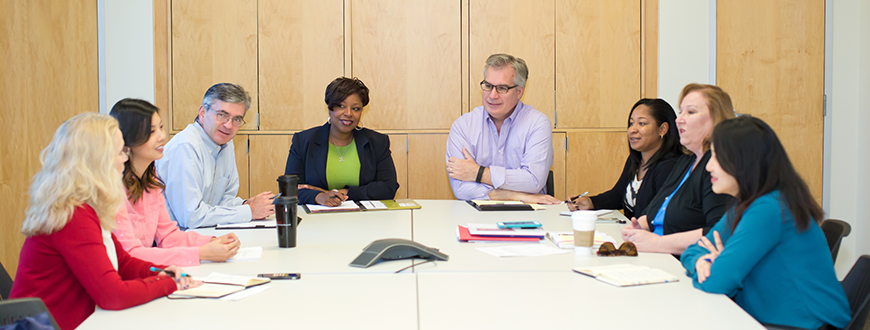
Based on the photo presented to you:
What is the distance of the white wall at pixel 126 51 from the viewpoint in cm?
436

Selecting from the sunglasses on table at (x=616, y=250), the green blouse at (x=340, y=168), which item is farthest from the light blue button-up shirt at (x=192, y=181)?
the sunglasses on table at (x=616, y=250)

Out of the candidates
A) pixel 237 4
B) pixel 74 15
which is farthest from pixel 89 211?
pixel 237 4

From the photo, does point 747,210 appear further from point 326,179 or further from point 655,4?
point 655,4

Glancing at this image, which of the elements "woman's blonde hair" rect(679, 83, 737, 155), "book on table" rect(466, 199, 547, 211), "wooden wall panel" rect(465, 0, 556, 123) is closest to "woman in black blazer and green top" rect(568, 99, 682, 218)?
"book on table" rect(466, 199, 547, 211)

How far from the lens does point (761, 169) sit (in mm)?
1611

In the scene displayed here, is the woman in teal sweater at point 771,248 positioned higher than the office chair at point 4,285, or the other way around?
the woman in teal sweater at point 771,248

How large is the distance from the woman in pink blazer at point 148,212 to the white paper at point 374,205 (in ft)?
3.19

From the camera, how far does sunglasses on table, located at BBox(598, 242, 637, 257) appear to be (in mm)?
1931

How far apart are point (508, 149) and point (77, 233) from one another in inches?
105

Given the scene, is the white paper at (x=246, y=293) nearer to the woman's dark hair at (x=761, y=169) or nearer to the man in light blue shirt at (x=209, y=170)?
the man in light blue shirt at (x=209, y=170)

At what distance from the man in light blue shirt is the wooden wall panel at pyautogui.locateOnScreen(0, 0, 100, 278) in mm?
1276

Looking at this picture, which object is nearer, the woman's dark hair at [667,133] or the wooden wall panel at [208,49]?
the woman's dark hair at [667,133]

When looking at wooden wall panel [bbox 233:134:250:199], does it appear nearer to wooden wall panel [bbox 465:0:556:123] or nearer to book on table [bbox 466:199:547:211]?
wooden wall panel [bbox 465:0:556:123]

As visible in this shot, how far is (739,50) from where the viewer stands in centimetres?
448
